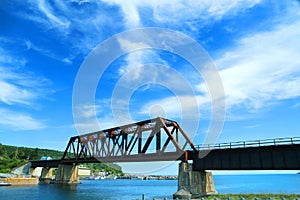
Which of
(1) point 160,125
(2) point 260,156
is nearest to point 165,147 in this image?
(1) point 160,125

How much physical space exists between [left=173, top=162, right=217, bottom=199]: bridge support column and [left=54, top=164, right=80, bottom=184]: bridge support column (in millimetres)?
82603

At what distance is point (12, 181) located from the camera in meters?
101

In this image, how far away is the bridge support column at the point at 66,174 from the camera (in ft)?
398

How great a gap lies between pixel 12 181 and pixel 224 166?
85.1 m

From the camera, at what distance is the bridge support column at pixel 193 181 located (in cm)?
5306

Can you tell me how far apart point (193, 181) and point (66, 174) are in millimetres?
86168

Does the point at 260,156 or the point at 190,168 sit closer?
the point at 260,156

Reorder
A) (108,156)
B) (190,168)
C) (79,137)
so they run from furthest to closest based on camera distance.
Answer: (79,137)
(108,156)
(190,168)

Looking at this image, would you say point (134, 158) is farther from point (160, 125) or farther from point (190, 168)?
point (190, 168)

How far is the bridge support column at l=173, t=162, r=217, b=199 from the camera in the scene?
174ft

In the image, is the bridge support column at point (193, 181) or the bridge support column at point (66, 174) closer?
the bridge support column at point (193, 181)

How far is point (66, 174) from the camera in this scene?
123875 millimetres

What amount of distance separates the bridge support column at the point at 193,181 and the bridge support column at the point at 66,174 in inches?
3252

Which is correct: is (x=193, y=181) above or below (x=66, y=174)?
below
